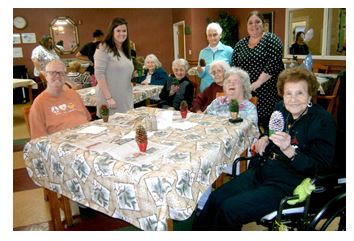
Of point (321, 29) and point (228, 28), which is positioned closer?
point (321, 29)

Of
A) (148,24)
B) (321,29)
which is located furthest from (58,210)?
(148,24)

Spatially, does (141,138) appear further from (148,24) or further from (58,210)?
(148,24)

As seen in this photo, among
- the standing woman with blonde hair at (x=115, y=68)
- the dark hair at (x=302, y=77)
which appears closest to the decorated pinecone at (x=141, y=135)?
the dark hair at (x=302, y=77)

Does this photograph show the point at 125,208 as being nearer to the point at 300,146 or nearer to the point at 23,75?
the point at 300,146

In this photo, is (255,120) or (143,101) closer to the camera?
(255,120)

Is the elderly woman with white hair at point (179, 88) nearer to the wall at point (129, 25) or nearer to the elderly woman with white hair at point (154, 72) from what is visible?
the elderly woman with white hair at point (154, 72)

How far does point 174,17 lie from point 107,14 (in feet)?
5.67

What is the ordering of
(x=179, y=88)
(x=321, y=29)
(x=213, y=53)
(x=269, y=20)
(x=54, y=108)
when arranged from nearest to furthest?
(x=54, y=108)
(x=213, y=53)
(x=179, y=88)
(x=321, y=29)
(x=269, y=20)

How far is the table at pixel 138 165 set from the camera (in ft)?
4.00

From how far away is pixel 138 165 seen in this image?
129 centimetres

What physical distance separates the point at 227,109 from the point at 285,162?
2.72 ft

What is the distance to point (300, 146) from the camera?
145 cm

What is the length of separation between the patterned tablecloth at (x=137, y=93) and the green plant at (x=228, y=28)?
115 inches

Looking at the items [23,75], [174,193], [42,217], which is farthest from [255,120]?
[23,75]
